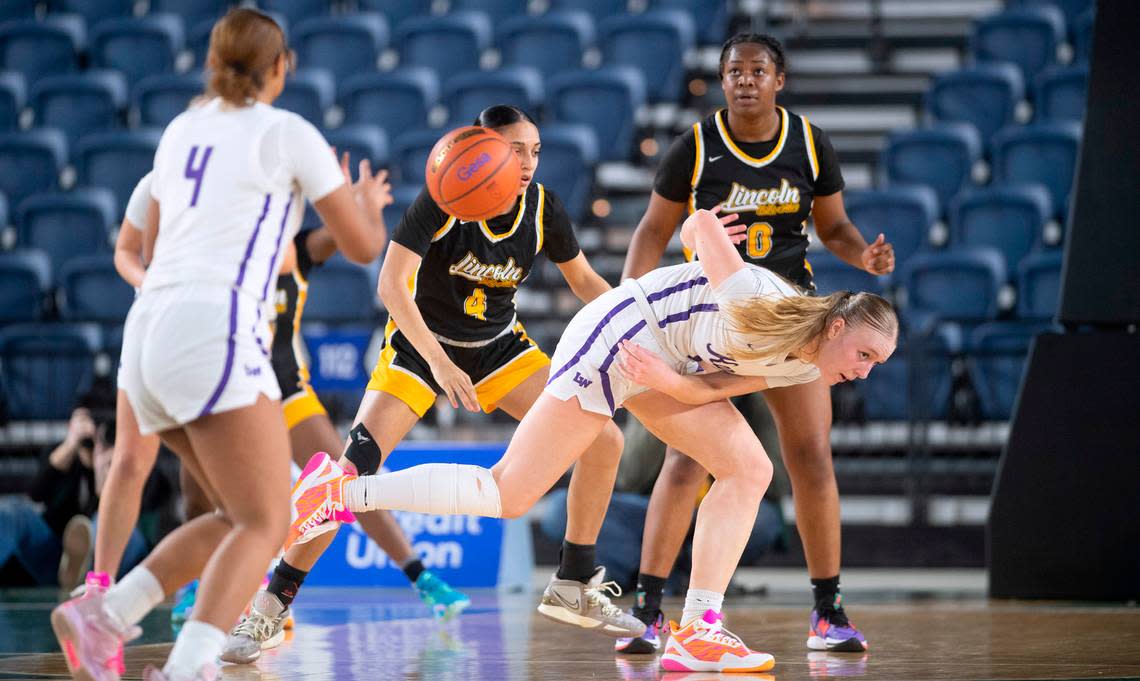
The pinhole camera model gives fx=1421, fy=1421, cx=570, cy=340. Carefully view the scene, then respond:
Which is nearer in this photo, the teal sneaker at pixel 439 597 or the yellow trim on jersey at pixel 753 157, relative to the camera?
the yellow trim on jersey at pixel 753 157

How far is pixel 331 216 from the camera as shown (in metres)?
3.35

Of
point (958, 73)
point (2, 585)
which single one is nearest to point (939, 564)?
point (958, 73)

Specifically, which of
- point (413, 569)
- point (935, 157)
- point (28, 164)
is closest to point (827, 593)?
point (413, 569)

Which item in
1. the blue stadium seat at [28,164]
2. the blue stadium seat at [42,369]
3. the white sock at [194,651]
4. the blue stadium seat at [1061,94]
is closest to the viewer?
the white sock at [194,651]

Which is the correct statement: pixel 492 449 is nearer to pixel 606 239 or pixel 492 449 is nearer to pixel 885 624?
pixel 885 624

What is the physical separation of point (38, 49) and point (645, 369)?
1134 cm

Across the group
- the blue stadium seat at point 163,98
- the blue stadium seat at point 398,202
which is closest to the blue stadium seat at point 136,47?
the blue stadium seat at point 163,98

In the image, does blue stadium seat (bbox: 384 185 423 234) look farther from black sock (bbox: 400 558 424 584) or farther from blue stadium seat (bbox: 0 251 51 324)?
black sock (bbox: 400 558 424 584)

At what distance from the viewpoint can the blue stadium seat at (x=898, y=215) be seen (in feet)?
34.7

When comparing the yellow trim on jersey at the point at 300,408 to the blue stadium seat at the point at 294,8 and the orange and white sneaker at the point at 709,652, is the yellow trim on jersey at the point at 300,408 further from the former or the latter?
the blue stadium seat at the point at 294,8

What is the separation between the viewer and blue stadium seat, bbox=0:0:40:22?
1442 cm

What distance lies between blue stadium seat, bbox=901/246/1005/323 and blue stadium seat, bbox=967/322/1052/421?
321mm

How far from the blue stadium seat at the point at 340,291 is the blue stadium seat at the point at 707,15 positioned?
189 inches

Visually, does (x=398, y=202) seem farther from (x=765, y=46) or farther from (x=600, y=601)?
(x=600, y=601)
